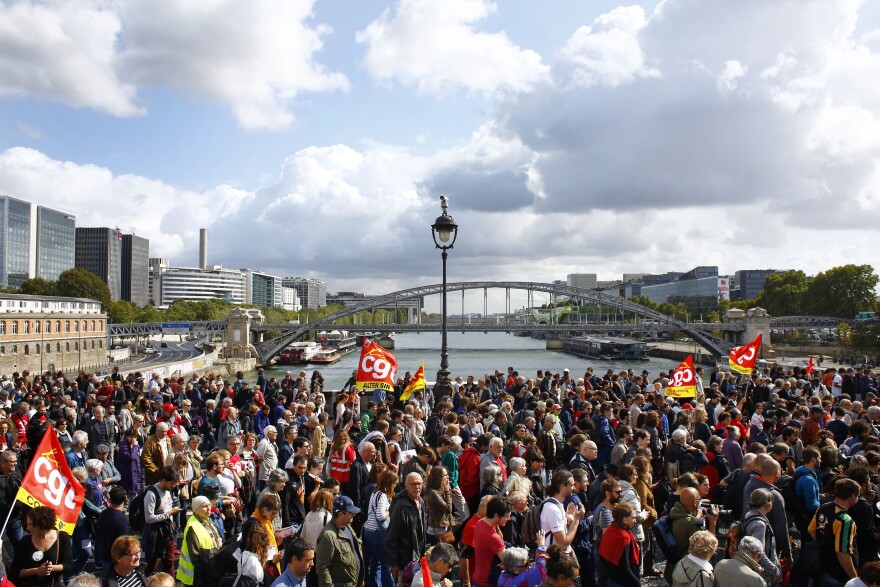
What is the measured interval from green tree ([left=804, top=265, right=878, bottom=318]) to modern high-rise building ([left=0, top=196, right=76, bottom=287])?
11815 centimetres

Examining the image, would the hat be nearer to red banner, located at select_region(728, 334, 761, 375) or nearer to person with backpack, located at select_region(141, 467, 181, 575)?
person with backpack, located at select_region(141, 467, 181, 575)

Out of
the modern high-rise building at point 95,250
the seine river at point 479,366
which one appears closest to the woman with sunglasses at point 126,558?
the seine river at point 479,366

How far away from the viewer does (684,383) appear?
13297 millimetres

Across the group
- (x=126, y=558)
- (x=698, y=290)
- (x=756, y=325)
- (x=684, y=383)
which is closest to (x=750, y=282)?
(x=698, y=290)

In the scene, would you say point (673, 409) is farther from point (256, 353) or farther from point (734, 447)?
point (256, 353)

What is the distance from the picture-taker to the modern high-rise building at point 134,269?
152375mm

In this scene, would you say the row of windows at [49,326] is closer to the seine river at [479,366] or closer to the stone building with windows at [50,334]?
the stone building with windows at [50,334]

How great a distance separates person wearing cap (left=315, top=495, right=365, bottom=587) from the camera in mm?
4820

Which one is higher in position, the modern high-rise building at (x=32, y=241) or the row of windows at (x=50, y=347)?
the modern high-rise building at (x=32, y=241)

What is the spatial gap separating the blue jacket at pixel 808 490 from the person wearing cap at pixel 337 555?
3.96 metres

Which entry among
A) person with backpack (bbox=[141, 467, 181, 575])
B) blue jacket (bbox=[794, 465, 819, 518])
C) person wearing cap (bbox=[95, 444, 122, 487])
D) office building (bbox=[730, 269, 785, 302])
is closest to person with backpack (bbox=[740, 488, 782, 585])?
blue jacket (bbox=[794, 465, 819, 518])

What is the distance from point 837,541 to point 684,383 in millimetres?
8564

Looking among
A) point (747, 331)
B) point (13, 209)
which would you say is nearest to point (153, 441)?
point (747, 331)

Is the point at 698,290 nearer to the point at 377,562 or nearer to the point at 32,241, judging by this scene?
the point at 32,241
